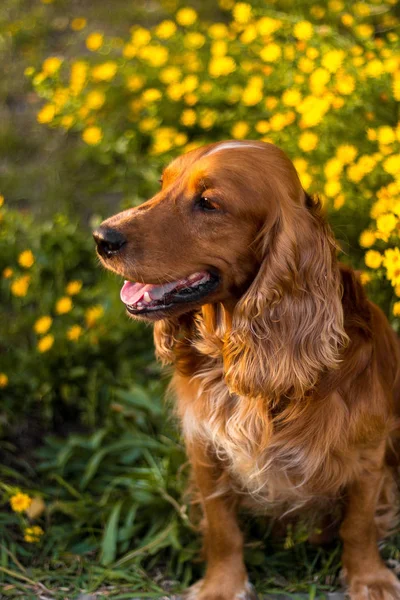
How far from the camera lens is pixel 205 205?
2402mm

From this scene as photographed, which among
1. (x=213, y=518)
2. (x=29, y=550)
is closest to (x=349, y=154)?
(x=213, y=518)

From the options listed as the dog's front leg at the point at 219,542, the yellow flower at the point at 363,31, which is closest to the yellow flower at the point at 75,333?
the dog's front leg at the point at 219,542

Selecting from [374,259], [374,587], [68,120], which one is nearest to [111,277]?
[68,120]

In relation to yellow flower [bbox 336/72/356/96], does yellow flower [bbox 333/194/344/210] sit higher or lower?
lower

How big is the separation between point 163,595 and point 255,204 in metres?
1.63

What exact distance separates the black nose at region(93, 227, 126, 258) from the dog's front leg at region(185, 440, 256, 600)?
910 millimetres

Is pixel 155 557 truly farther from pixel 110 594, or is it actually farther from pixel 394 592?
pixel 394 592

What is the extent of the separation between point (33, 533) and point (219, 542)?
0.80 meters

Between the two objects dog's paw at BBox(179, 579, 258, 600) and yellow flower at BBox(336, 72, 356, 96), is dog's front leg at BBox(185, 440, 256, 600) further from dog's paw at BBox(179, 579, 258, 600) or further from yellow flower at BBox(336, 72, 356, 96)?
yellow flower at BBox(336, 72, 356, 96)

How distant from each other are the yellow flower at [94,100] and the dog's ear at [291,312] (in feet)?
7.87

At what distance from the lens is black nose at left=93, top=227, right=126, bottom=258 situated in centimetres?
235

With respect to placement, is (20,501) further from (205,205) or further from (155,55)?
(155,55)

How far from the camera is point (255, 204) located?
2383 millimetres

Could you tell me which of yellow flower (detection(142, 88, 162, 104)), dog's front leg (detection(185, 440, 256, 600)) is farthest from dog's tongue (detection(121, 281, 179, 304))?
yellow flower (detection(142, 88, 162, 104))
